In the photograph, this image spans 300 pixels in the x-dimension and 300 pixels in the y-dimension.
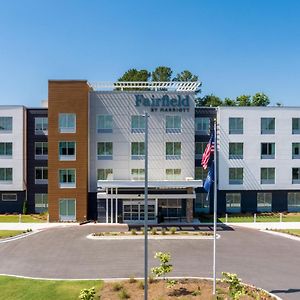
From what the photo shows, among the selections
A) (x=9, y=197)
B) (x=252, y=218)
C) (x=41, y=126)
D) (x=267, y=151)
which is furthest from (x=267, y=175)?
(x=9, y=197)

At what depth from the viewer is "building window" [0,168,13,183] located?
50781mm

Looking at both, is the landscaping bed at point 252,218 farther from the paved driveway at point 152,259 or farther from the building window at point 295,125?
the building window at point 295,125

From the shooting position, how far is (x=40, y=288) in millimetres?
20891

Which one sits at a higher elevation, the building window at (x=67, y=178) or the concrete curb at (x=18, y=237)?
the building window at (x=67, y=178)

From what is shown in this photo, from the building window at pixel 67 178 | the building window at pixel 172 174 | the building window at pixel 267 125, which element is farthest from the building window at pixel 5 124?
the building window at pixel 267 125

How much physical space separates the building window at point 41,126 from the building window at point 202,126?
19.6 metres

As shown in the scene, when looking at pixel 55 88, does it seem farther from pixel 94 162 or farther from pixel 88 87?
pixel 94 162

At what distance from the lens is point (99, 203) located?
4447 cm

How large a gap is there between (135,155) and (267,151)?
56.9 feet

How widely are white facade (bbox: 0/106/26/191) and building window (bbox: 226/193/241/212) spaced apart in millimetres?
26781

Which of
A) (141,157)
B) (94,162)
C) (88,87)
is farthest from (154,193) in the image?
(88,87)

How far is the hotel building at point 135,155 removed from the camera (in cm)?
4472

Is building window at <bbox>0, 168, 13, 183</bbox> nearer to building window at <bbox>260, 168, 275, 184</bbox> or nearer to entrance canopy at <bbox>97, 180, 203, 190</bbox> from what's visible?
entrance canopy at <bbox>97, 180, 203, 190</bbox>

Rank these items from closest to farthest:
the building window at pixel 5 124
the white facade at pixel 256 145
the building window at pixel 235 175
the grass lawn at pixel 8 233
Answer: the grass lawn at pixel 8 233 → the white facade at pixel 256 145 → the building window at pixel 235 175 → the building window at pixel 5 124
